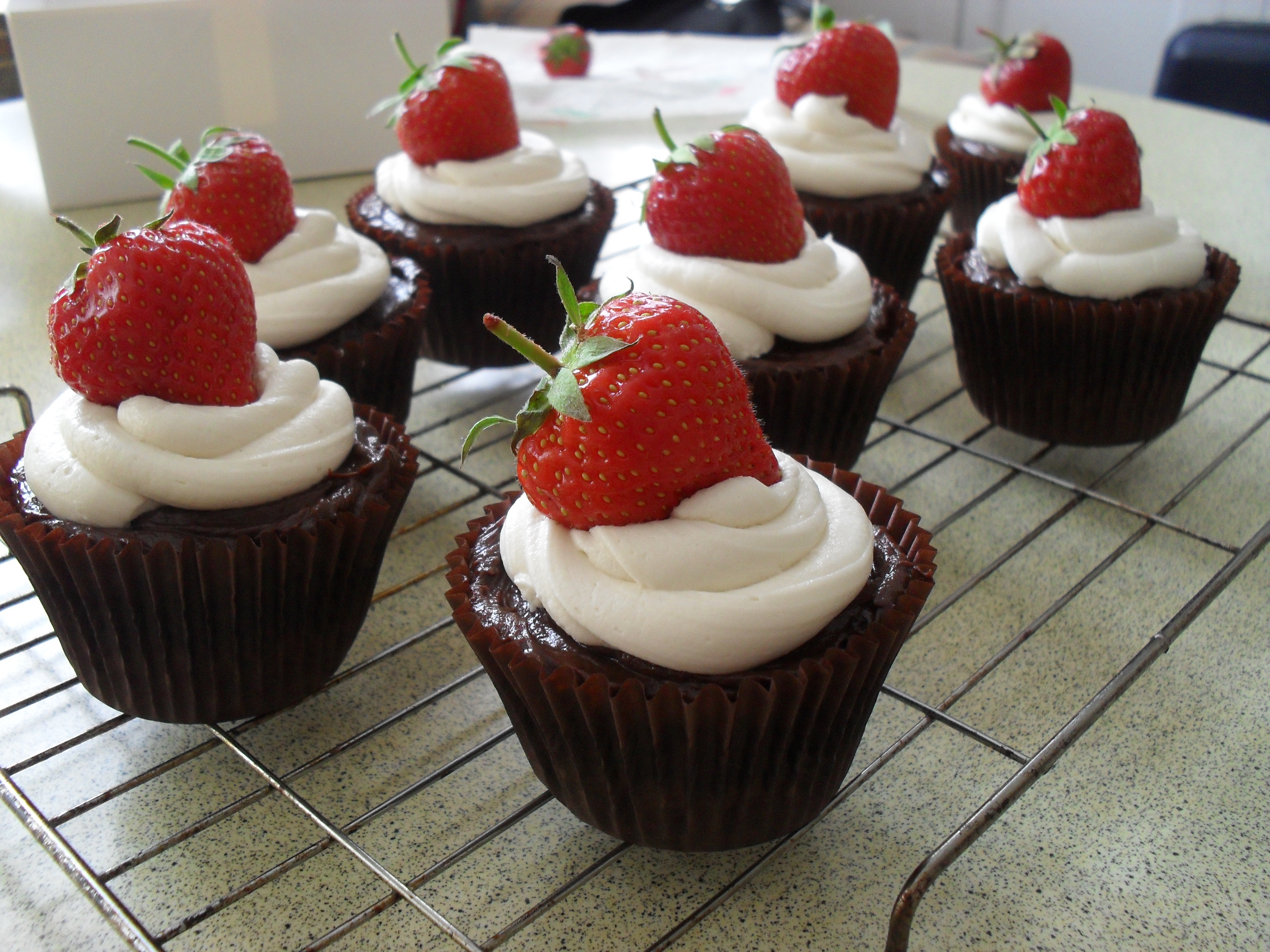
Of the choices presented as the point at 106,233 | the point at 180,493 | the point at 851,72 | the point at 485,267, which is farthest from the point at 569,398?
the point at 851,72

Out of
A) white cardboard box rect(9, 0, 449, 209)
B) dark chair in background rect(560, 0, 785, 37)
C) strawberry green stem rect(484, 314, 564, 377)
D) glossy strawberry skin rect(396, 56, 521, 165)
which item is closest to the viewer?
strawberry green stem rect(484, 314, 564, 377)

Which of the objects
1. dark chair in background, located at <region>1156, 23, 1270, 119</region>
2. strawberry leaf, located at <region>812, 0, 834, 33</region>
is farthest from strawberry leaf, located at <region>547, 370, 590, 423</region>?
dark chair in background, located at <region>1156, 23, 1270, 119</region>

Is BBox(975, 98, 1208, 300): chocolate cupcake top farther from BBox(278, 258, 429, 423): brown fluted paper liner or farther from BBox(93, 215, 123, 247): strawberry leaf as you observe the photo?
BBox(93, 215, 123, 247): strawberry leaf

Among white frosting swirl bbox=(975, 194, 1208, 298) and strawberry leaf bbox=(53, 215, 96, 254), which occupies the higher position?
strawberry leaf bbox=(53, 215, 96, 254)

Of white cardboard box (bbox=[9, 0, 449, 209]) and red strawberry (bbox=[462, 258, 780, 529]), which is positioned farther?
white cardboard box (bbox=[9, 0, 449, 209])

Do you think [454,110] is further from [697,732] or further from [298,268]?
[697,732]

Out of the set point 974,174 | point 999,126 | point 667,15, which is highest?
point 999,126

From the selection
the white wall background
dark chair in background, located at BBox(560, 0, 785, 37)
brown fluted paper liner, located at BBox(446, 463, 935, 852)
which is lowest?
the white wall background

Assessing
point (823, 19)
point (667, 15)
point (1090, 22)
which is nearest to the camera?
point (823, 19)
